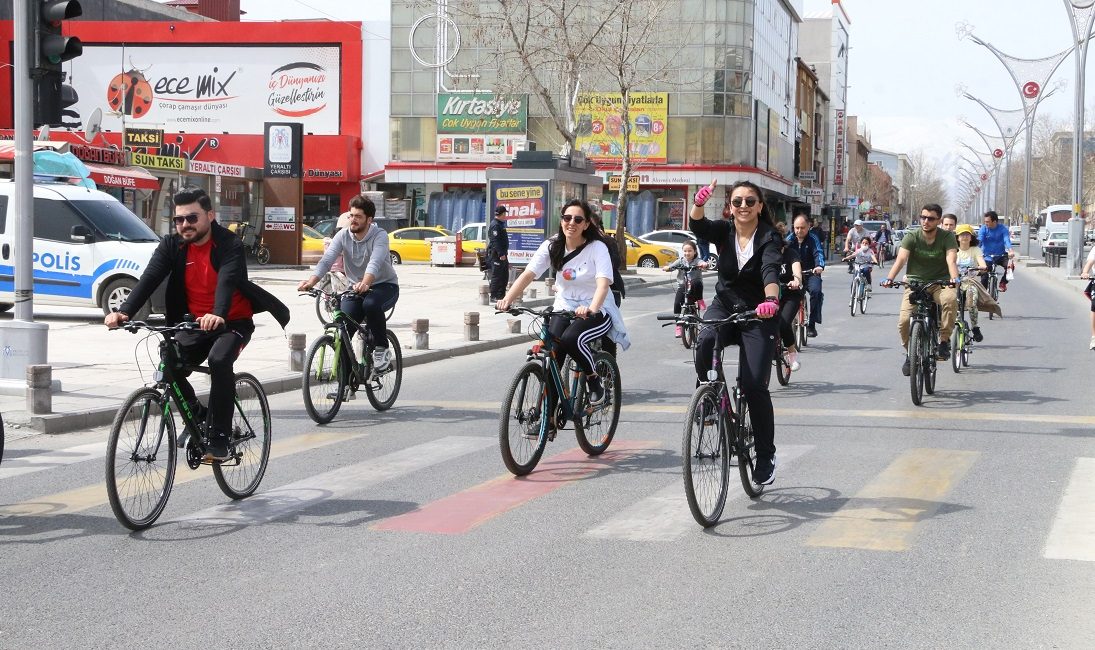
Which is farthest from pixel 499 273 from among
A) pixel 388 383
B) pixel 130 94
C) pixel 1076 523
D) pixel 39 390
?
pixel 130 94

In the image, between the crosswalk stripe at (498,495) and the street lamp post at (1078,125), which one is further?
the street lamp post at (1078,125)

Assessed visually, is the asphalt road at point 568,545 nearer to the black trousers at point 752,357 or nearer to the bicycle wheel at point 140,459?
the bicycle wheel at point 140,459

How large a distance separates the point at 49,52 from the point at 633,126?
47.6 m

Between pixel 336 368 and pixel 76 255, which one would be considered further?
pixel 76 255

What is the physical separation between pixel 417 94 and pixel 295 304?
117ft

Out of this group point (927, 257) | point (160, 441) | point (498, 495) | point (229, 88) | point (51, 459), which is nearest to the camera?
point (160, 441)

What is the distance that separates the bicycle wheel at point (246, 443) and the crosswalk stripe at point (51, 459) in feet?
5.63

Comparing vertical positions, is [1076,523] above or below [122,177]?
below

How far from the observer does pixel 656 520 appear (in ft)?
22.4

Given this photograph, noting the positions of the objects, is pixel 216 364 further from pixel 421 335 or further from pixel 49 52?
pixel 421 335

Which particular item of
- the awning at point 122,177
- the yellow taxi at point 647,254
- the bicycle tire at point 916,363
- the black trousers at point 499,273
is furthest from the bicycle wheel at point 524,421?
the yellow taxi at point 647,254

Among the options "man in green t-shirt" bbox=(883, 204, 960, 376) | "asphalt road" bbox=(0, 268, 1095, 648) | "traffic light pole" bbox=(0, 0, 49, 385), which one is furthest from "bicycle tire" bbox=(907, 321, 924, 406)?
"traffic light pole" bbox=(0, 0, 49, 385)

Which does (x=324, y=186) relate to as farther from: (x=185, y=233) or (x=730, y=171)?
(x=185, y=233)

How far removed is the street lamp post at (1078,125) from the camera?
1479 inches
